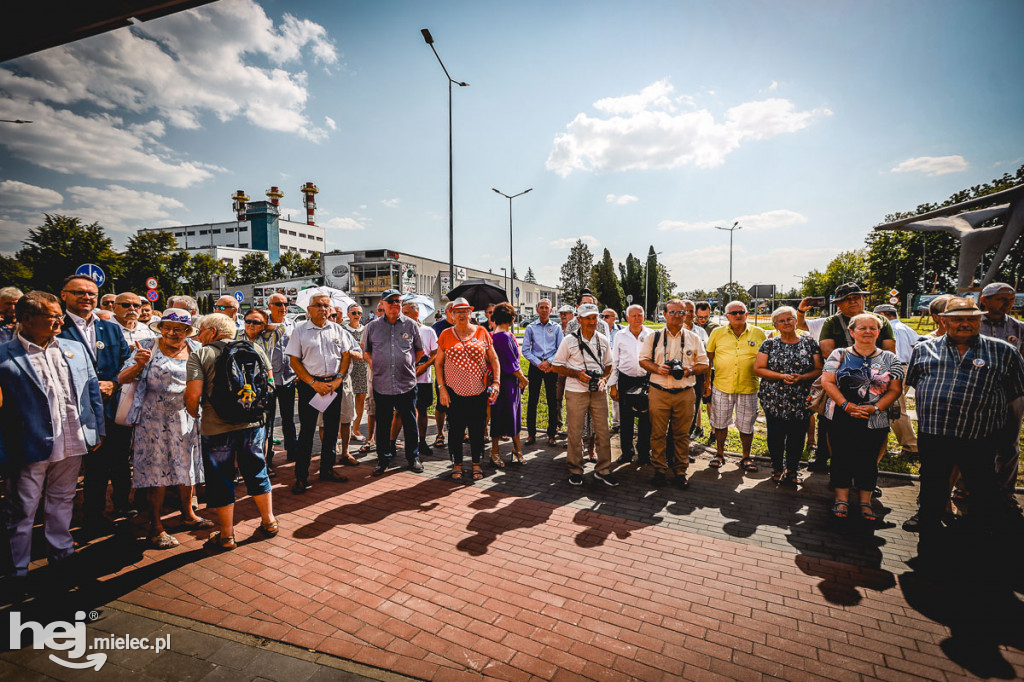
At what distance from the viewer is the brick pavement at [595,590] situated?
261cm

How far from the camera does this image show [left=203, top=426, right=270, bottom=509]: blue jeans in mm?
3643

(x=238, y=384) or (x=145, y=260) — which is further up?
(x=145, y=260)

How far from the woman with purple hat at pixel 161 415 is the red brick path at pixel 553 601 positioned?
55cm

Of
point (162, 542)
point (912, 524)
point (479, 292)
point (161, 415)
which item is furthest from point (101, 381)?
point (479, 292)

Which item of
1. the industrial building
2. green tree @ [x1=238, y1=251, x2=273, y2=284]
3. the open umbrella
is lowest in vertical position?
the open umbrella

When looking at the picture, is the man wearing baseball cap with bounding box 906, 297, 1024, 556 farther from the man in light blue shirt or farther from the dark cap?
the man in light blue shirt

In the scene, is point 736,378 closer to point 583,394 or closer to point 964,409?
point 583,394

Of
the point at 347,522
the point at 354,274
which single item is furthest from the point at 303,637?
the point at 354,274

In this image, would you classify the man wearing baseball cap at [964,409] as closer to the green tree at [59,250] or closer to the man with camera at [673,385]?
the man with camera at [673,385]

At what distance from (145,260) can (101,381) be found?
3841 centimetres

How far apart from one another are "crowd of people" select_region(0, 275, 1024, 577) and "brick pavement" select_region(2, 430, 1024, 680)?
0.43 metres

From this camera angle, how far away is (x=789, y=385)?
513 cm

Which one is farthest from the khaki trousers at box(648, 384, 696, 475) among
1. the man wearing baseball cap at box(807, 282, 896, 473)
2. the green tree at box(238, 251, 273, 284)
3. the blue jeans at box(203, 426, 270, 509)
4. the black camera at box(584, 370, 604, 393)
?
the green tree at box(238, 251, 273, 284)

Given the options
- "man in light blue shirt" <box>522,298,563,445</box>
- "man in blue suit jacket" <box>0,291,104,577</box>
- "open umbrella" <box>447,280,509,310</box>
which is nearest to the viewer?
"man in blue suit jacket" <box>0,291,104,577</box>
